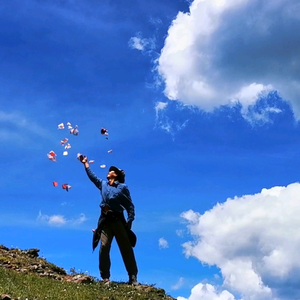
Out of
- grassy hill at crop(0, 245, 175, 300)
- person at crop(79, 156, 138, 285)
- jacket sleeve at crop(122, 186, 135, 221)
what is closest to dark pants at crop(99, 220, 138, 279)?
person at crop(79, 156, 138, 285)

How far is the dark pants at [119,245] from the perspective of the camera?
644 inches

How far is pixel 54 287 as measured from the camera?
1423 cm

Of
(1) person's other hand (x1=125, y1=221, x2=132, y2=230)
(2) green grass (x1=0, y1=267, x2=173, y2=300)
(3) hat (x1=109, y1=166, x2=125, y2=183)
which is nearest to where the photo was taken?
(2) green grass (x1=0, y1=267, x2=173, y2=300)

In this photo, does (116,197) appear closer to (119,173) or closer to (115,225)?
(115,225)

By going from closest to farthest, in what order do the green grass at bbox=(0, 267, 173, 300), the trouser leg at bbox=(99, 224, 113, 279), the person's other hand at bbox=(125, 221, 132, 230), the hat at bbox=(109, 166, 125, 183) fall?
the green grass at bbox=(0, 267, 173, 300), the trouser leg at bbox=(99, 224, 113, 279), the person's other hand at bbox=(125, 221, 132, 230), the hat at bbox=(109, 166, 125, 183)

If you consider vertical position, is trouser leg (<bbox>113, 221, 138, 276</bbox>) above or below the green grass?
above

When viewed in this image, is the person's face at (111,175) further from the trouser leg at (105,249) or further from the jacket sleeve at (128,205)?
the trouser leg at (105,249)

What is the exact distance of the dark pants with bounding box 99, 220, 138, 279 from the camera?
53.7 feet

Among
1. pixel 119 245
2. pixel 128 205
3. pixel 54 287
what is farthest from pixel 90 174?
pixel 54 287

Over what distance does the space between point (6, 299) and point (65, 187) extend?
7223mm

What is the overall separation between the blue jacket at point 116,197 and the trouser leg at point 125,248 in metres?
0.46

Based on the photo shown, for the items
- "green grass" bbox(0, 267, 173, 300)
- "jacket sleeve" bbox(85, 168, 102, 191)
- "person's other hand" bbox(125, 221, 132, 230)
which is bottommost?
"green grass" bbox(0, 267, 173, 300)

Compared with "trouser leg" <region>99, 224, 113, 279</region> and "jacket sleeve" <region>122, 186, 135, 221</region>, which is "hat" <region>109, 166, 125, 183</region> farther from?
"trouser leg" <region>99, 224, 113, 279</region>

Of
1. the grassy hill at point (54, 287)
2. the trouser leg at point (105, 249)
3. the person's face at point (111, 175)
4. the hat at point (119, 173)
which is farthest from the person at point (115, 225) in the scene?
the grassy hill at point (54, 287)
